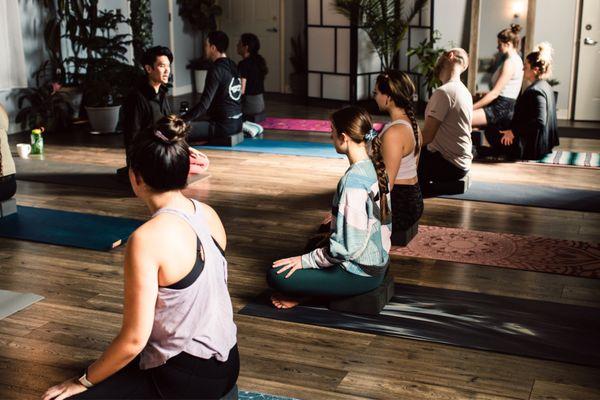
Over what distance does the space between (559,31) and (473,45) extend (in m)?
0.90

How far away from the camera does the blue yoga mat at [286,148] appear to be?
6.65m

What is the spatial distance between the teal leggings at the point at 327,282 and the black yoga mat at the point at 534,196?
83.1 inches

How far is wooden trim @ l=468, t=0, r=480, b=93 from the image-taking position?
8508mm

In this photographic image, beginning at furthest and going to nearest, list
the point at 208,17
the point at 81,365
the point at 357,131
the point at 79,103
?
the point at 208,17 → the point at 79,103 → the point at 357,131 → the point at 81,365

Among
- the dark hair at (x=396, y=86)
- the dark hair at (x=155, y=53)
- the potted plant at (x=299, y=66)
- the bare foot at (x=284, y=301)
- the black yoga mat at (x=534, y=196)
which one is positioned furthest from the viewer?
the potted plant at (x=299, y=66)

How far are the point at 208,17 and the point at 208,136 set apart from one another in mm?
3836

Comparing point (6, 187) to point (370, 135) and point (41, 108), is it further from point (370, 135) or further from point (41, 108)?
point (41, 108)

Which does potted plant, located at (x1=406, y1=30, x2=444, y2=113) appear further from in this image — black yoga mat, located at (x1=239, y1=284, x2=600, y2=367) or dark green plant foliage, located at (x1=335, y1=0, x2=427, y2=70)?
black yoga mat, located at (x1=239, y1=284, x2=600, y2=367)

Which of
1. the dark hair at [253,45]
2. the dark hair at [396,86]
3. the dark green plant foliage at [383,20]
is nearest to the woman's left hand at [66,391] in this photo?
the dark hair at [396,86]

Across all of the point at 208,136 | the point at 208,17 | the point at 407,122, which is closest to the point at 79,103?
the point at 208,136

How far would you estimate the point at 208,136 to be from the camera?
700cm

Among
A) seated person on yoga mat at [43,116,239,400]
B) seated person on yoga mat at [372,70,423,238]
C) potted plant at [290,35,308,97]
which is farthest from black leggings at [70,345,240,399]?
potted plant at [290,35,308,97]

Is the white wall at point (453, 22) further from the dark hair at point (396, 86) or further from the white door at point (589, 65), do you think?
the dark hair at point (396, 86)

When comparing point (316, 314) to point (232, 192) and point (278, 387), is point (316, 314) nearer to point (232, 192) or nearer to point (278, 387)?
point (278, 387)
